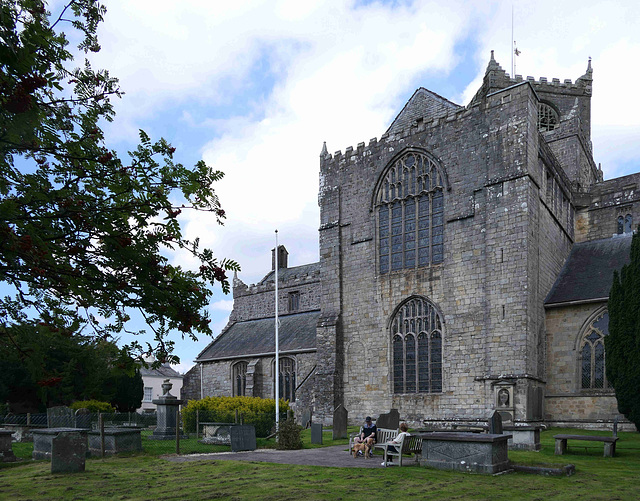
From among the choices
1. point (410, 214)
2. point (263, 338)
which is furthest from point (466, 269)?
point (263, 338)

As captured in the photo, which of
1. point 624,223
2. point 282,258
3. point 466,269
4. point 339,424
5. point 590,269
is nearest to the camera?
point 339,424

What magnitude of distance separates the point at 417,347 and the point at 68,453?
16.7 m

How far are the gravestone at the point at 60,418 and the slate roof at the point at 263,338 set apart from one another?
54.3ft

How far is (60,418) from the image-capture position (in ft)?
63.0

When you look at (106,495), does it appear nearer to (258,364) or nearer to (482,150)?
(482,150)

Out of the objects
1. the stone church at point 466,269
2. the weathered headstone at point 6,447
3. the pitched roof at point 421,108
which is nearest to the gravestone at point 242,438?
the weathered headstone at point 6,447

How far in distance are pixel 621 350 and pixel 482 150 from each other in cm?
1119

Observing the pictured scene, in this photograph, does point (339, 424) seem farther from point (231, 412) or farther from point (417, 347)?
point (417, 347)

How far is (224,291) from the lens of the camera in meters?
6.34

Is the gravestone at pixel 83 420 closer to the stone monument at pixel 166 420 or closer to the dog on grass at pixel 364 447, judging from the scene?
the stone monument at pixel 166 420

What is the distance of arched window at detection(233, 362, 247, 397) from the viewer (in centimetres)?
3797

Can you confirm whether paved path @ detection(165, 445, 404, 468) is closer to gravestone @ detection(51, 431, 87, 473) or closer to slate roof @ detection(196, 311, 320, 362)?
gravestone @ detection(51, 431, 87, 473)

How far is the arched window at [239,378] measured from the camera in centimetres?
3797

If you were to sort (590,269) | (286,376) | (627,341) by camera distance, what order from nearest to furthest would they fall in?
A: 1. (627,341)
2. (590,269)
3. (286,376)
